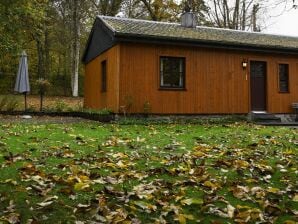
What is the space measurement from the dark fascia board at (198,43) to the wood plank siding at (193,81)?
26 centimetres

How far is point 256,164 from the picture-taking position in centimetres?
629

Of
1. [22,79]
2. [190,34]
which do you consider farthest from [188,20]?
[22,79]

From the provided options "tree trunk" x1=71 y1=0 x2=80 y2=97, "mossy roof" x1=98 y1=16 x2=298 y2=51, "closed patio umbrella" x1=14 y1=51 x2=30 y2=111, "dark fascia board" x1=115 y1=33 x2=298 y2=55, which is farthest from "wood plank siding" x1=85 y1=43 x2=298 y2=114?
"tree trunk" x1=71 y1=0 x2=80 y2=97

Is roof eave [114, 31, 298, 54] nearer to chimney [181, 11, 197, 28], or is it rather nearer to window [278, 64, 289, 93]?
window [278, 64, 289, 93]

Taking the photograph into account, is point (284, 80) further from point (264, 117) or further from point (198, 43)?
point (198, 43)

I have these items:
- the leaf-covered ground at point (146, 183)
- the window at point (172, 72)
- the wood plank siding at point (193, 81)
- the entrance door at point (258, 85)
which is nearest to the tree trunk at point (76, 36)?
the wood plank siding at point (193, 81)

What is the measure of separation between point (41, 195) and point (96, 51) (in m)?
16.2

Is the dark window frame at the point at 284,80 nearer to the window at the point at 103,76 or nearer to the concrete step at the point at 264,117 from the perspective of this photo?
the concrete step at the point at 264,117

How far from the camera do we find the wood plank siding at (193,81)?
632 inches

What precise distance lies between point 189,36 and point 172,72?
5.41 ft

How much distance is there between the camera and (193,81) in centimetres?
1709

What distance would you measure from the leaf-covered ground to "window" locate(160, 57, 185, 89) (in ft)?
28.7

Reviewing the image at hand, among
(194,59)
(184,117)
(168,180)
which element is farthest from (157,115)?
(168,180)

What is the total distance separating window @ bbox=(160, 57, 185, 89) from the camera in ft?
54.5
